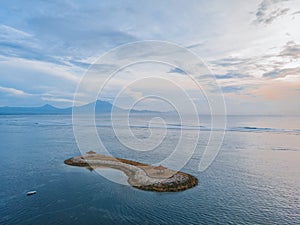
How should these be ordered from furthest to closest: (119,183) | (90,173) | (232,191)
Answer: (90,173)
(119,183)
(232,191)

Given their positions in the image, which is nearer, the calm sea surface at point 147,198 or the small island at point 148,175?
the calm sea surface at point 147,198

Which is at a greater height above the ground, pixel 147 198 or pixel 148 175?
pixel 148 175

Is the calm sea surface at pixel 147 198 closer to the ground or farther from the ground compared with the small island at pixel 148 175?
closer to the ground

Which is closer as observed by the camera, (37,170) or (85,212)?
(85,212)

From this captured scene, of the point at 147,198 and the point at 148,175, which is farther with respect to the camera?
the point at 148,175

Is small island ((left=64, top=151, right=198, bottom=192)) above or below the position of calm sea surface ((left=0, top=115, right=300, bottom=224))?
above

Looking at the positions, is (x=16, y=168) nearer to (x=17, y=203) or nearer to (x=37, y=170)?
(x=37, y=170)

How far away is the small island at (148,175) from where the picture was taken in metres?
25.6

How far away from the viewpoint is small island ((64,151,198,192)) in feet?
83.9

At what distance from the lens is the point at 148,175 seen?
29188mm

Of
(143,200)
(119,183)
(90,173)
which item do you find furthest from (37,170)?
(143,200)

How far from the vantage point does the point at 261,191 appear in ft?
82.0

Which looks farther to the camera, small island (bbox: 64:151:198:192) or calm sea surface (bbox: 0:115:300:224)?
small island (bbox: 64:151:198:192)

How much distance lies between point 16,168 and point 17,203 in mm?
15622
